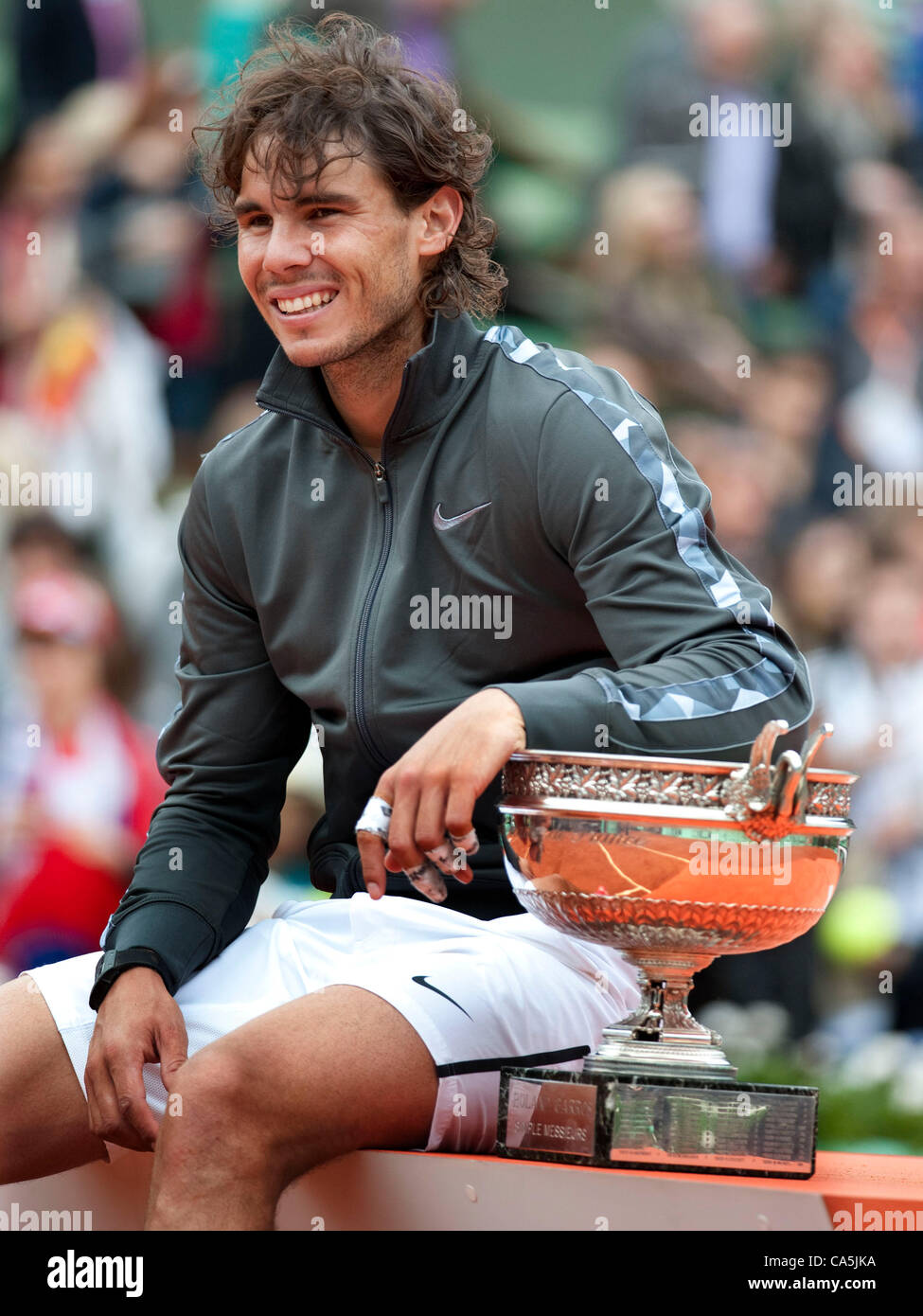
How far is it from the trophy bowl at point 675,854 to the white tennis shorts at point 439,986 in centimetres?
13

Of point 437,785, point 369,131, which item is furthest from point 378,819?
point 369,131

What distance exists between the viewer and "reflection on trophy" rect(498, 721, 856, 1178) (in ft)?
4.11

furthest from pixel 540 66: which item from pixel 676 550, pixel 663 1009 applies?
pixel 663 1009

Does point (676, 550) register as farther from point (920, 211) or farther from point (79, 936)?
point (920, 211)

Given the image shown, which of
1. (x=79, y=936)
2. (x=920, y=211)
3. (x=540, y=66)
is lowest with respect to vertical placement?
(x=79, y=936)

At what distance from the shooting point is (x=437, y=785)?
1262 millimetres

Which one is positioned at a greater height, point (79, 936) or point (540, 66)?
point (540, 66)

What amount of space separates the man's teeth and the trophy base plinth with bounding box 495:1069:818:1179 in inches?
32.1

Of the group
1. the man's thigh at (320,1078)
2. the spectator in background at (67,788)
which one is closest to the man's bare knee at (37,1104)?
the man's thigh at (320,1078)

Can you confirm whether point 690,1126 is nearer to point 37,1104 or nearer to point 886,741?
point 37,1104

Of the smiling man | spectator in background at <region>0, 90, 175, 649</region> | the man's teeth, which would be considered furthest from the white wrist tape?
spectator in background at <region>0, 90, 175, 649</region>

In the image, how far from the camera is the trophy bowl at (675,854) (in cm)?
126
